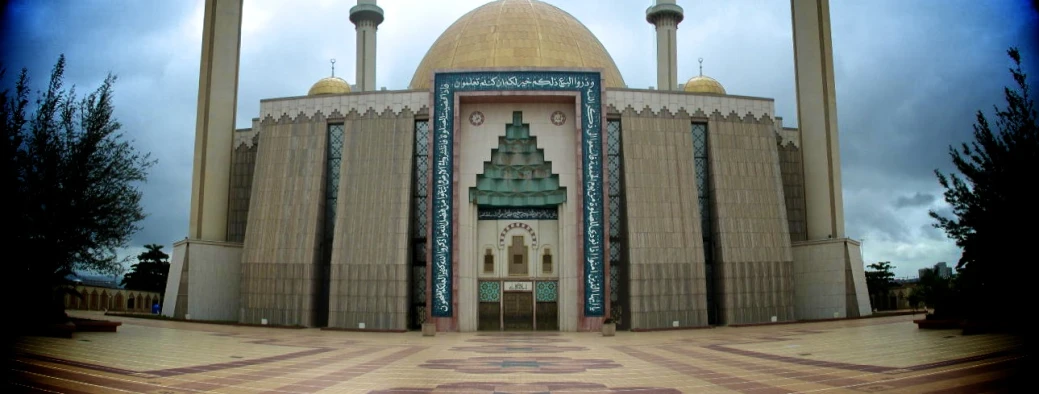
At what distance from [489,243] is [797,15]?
14522mm

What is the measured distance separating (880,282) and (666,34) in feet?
64.6

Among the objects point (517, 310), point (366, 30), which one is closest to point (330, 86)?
point (366, 30)

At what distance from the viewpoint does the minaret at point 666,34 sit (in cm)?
3609

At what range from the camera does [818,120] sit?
91.0ft

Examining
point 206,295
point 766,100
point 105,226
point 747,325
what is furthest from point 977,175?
point 206,295

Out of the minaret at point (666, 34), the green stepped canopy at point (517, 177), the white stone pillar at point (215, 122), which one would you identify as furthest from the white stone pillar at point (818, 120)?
the white stone pillar at point (215, 122)

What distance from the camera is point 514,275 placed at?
25.7m

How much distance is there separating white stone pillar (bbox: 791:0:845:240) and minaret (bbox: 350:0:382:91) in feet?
64.7

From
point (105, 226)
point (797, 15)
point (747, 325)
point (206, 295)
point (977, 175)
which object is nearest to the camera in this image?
point (977, 175)

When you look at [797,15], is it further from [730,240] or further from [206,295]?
[206,295]

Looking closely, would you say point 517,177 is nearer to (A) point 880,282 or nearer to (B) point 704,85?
(B) point 704,85

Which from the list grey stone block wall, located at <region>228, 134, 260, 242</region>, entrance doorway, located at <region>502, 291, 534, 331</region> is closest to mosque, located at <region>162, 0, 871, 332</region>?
entrance doorway, located at <region>502, 291, 534, 331</region>

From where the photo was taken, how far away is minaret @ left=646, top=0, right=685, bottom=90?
3609 cm

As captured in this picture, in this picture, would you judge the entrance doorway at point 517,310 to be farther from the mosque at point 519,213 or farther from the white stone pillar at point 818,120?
the white stone pillar at point 818,120
